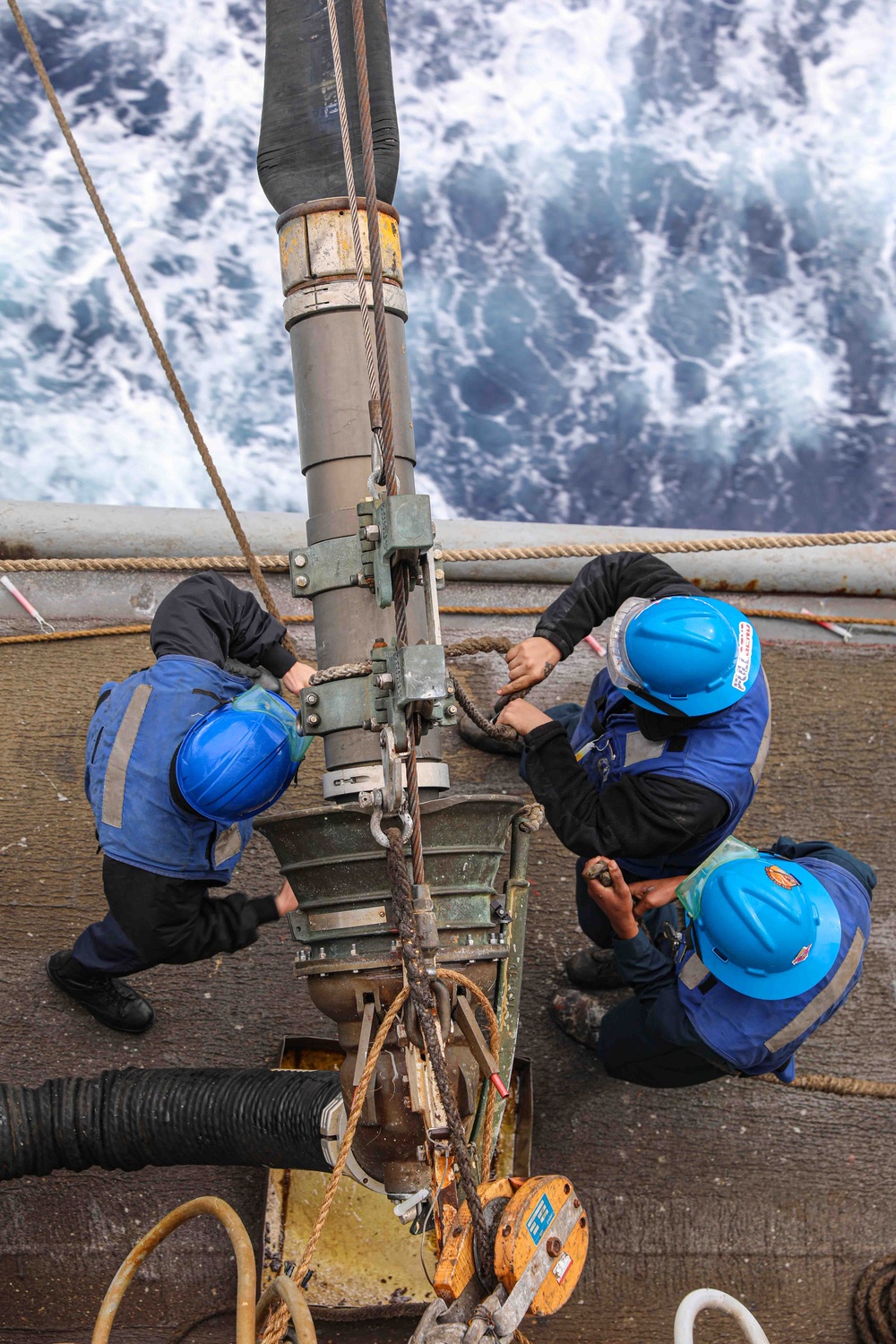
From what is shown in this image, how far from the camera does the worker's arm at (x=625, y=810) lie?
238 cm

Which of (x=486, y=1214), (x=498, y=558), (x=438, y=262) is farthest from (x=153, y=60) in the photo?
(x=486, y=1214)

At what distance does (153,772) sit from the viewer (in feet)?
7.71

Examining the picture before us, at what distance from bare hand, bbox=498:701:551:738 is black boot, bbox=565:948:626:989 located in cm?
92

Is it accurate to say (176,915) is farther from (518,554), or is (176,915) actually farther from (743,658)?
(518,554)

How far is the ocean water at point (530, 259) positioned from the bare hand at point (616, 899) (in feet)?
15.4

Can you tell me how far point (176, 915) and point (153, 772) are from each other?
35 cm

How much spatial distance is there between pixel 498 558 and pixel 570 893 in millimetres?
1059

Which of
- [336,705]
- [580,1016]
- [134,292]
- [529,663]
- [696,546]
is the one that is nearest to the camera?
[336,705]

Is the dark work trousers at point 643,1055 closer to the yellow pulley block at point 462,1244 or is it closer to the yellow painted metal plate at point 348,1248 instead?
the yellow painted metal plate at point 348,1248

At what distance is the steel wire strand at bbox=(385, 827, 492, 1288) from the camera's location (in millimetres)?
1739

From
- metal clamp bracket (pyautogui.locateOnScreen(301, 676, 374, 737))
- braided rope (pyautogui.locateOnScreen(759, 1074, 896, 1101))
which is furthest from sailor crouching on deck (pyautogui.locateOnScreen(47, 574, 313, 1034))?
braided rope (pyautogui.locateOnScreen(759, 1074, 896, 1101))

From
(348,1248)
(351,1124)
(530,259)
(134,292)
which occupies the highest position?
(530,259)

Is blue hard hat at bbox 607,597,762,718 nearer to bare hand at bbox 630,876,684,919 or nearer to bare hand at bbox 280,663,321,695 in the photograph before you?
bare hand at bbox 630,876,684,919

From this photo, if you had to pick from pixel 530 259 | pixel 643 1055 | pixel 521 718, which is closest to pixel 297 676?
pixel 521 718
